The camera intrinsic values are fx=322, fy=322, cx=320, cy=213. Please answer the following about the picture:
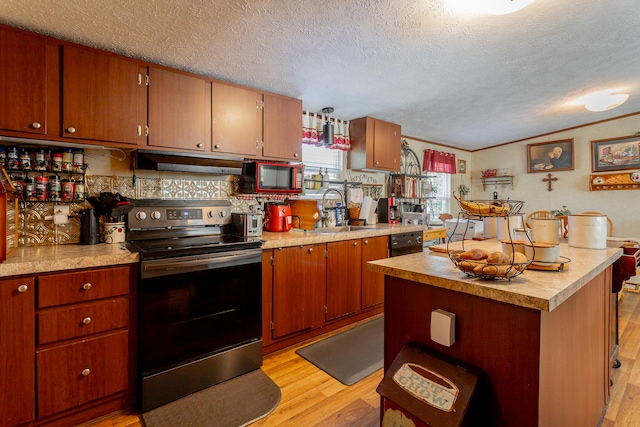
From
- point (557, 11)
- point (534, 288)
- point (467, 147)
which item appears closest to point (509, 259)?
point (534, 288)

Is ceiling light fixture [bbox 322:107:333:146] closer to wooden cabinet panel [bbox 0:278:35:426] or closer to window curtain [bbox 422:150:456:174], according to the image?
window curtain [bbox 422:150:456:174]

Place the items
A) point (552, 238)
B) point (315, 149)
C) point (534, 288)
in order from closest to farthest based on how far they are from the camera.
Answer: point (534, 288) → point (552, 238) → point (315, 149)

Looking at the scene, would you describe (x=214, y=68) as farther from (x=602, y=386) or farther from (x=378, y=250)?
(x=602, y=386)

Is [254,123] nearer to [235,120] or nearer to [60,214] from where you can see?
[235,120]

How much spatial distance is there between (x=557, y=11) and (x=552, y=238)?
1.50m

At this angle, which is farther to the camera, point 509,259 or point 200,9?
point 200,9

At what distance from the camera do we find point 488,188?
595 cm

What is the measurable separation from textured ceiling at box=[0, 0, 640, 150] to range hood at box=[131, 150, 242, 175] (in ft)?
2.13

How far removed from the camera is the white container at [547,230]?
1578 millimetres

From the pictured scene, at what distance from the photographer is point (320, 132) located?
3523 mm

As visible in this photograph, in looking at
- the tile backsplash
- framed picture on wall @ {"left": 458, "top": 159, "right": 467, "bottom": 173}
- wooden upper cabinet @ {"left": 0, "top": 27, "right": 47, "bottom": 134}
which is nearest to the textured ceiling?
wooden upper cabinet @ {"left": 0, "top": 27, "right": 47, "bottom": 134}

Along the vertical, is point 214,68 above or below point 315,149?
above

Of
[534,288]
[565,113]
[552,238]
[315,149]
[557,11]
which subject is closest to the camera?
[534,288]

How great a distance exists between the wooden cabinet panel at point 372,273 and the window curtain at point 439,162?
2.26 metres
